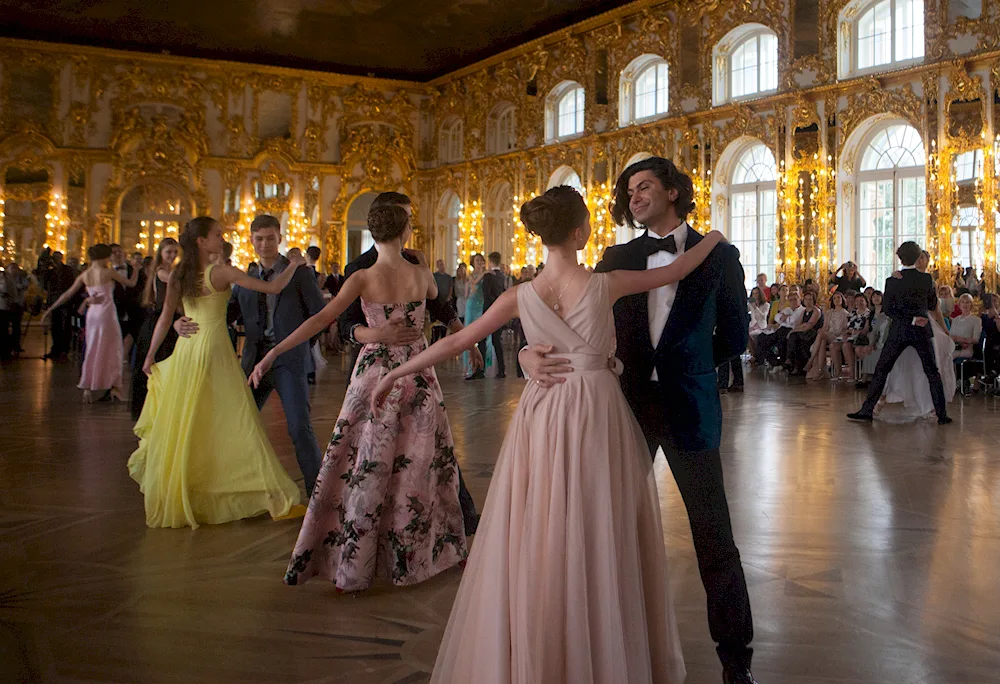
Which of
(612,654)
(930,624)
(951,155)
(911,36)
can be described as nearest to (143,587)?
(612,654)

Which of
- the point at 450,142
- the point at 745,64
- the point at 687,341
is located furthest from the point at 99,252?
the point at 450,142

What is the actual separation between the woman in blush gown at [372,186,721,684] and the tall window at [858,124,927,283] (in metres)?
13.6

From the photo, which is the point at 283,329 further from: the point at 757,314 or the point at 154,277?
the point at 757,314

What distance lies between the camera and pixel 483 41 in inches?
874

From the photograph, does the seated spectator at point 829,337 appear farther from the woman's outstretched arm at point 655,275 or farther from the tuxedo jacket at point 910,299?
the woman's outstretched arm at point 655,275

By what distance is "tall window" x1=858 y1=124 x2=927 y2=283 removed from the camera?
1478 centimetres

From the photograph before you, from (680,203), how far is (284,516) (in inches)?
107

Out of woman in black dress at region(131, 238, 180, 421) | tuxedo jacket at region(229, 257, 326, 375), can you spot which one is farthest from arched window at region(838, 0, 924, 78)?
tuxedo jacket at region(229, 257, 326, 375)

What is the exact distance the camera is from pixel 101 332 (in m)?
9.40

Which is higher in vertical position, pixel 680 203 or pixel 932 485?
pixel 680 203

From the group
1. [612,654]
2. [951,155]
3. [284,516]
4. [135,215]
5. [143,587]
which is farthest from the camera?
[135,215]

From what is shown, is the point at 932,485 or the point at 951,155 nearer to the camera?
the point at 932,485

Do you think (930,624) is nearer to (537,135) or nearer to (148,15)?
(537,135)

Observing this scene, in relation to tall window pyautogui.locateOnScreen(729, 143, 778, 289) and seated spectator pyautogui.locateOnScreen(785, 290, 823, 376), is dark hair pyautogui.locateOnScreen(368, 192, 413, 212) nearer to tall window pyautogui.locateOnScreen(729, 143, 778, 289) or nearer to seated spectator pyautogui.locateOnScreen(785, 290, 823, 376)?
seated spectator pyautogui.locateOnScreen(785, 290, 823, 376)
